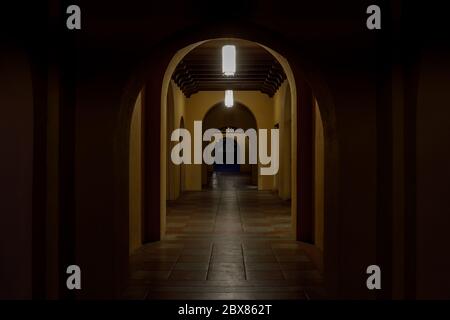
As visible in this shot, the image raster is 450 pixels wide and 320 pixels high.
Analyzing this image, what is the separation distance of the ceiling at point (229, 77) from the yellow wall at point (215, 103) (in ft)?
1.13

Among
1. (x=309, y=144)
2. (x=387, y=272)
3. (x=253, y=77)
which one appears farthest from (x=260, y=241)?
(x=253, y=77)

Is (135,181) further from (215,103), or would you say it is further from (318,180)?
(215,103)

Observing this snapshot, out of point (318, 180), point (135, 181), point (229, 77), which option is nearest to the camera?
point (318, 180)

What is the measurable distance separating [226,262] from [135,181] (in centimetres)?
221

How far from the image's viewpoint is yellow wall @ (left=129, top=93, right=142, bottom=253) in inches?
313

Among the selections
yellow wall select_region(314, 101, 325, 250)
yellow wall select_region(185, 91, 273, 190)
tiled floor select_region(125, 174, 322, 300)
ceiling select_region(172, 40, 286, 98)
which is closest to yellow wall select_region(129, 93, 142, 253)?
tiled floor select_region(125, 174, 322, 300)

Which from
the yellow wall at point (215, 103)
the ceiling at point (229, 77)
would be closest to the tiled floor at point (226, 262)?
the ceiling at point (229, 77)

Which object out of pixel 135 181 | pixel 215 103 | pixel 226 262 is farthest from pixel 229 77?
pixel 226 262

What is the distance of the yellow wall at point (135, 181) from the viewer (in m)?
7.96

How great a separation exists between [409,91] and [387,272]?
1761 mm

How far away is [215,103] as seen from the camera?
65.7 feet

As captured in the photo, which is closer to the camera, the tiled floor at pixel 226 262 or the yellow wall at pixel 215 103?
the tiled floor at pixel 226 262

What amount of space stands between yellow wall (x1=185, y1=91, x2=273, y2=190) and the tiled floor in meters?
7.85

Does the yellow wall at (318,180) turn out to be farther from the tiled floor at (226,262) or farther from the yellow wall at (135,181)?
the yellow wall at (135,181)
